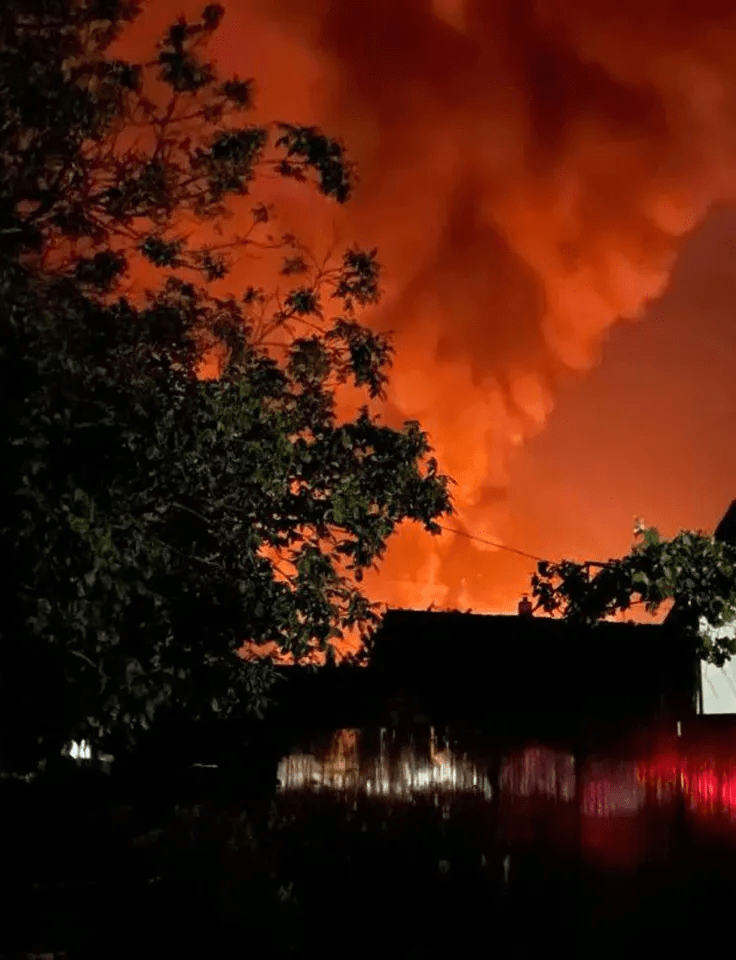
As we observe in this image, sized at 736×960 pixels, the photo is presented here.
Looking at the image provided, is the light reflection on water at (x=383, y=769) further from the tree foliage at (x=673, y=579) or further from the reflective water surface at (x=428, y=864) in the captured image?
the tree foliage at (x=673, y=579)

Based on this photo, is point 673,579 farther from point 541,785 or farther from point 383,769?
point 383,769

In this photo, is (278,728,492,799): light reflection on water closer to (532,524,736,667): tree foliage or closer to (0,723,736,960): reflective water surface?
(0,723,736,960): reflective water surface

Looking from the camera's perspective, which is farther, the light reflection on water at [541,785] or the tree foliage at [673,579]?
the tree foliage at [673,579]

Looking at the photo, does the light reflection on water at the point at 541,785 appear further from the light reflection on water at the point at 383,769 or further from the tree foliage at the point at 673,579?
the tree foliage at the point at 673,579

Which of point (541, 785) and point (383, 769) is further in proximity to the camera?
point (383, 769)

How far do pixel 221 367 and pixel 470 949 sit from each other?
7412mm

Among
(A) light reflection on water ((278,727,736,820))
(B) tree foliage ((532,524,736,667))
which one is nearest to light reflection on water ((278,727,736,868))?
(A) light reflection on water ((278,727,736,820))

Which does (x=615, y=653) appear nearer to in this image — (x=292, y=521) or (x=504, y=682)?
(x=504, y=682)

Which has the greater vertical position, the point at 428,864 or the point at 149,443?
the point at 149,443

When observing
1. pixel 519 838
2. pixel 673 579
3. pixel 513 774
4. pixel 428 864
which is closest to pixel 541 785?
pixel 513 774

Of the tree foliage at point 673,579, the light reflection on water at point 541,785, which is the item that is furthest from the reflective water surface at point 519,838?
the tree foliage at point 673,579

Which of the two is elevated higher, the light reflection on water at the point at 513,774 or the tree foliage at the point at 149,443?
the tree foliage at the point at 149,443

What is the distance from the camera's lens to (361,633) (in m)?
12.2

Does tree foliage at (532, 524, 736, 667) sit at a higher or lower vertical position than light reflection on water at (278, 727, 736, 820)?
higher
